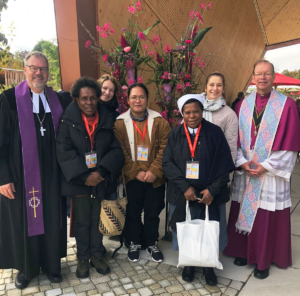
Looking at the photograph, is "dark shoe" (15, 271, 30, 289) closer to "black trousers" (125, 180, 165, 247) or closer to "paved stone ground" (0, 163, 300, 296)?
"paved stone ground" (0, 163, 300, 296)

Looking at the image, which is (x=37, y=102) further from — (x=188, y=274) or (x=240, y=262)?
(x=240, y=262)

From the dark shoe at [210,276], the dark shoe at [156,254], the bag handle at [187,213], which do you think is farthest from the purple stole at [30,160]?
the dark shoe at [210,276]

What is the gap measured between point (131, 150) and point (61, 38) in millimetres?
2572

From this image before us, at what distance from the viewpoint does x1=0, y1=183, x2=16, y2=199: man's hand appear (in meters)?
2.56

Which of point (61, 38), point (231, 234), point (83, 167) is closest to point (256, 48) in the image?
point (61, 38)

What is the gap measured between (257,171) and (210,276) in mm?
1152

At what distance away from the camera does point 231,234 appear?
325 cm

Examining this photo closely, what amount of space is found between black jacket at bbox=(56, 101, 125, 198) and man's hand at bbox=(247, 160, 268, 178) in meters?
1.34

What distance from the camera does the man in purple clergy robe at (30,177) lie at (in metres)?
2.61

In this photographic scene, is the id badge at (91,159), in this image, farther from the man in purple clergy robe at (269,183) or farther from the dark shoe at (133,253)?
the man in purple clergy robe at (269,183)

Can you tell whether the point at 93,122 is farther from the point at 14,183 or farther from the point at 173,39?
the point at 173,39

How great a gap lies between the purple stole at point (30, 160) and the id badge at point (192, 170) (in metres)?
1.33

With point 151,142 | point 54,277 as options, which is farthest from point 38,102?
point 54,277

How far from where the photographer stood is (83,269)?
296 centimetres
